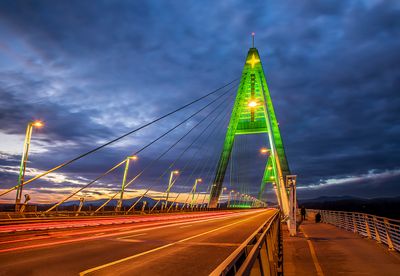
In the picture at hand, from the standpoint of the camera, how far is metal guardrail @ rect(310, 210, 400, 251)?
15.0 metres

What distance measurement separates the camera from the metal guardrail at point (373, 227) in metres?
15.0

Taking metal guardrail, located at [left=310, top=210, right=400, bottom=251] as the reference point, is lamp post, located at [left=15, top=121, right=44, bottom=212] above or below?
above

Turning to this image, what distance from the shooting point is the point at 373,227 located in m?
20.0

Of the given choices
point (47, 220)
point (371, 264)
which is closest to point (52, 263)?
point (371, 264)

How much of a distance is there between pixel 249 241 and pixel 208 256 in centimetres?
571

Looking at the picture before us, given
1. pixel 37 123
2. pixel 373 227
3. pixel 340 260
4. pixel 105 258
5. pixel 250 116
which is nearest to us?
pixel 105 258

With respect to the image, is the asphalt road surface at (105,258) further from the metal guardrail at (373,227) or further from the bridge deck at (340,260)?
the metal guardrail at (373,227)

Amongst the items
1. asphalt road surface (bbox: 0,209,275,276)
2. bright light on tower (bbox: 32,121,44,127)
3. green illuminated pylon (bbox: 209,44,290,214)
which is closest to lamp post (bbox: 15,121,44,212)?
bright light on tower (bbox: 32,121,44,127)

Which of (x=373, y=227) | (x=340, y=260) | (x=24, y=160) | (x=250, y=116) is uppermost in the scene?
(x=250, y=116)

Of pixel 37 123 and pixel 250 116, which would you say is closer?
pixel 37 123

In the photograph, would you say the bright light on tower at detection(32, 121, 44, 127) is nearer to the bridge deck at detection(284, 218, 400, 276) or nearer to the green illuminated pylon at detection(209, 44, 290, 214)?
the bridge deck at detection(284, 218, 400, 276)

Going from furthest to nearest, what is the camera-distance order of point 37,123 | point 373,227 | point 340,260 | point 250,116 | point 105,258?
point 250,116 → point 37,123 → point 373,227 → point 340,260 → point 105,258

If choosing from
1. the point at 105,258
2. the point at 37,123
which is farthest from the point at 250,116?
the point at 105,258

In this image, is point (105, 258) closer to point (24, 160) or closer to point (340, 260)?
point (340, 260)
